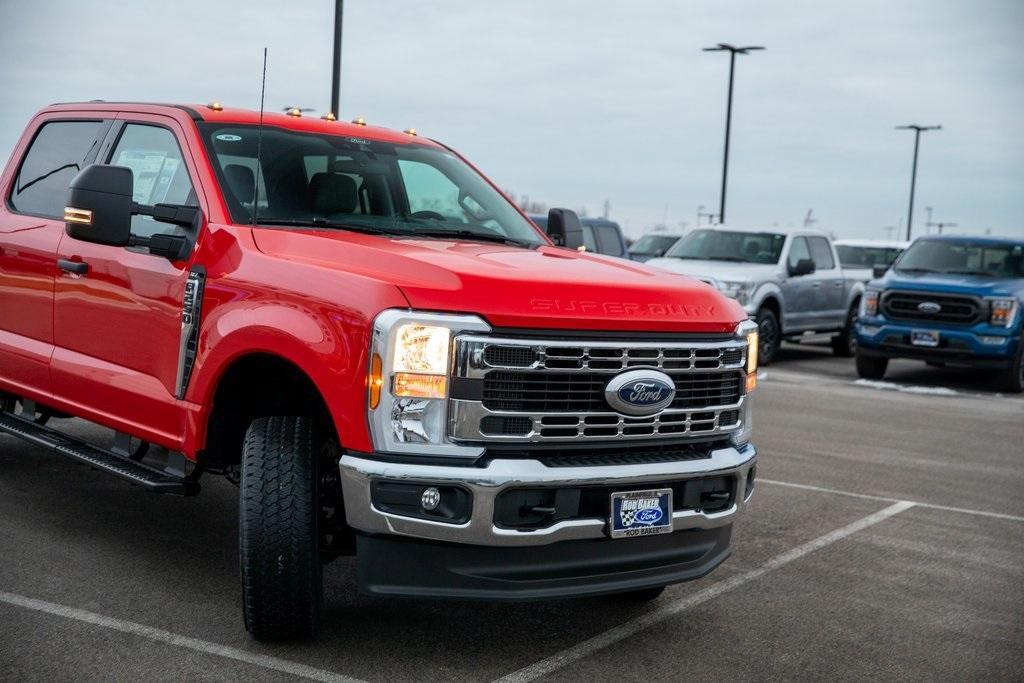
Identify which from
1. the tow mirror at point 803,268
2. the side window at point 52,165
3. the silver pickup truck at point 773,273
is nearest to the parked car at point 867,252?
the silver pickup truck at point 773,273

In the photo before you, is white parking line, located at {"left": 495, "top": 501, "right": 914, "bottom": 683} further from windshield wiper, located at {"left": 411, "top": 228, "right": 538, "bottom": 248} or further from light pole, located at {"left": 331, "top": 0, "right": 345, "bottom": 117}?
light pole, located at {"left": 331, "top": 0, "right": 345, "bottom": 117}

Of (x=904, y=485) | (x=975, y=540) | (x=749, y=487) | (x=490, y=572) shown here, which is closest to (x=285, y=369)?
(x=490, y=572)

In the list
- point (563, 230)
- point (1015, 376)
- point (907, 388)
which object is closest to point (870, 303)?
point (907, 388)

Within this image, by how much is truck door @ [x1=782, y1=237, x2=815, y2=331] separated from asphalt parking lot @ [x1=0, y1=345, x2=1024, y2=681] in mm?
8885

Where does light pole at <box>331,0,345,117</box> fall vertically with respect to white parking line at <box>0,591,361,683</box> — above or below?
above

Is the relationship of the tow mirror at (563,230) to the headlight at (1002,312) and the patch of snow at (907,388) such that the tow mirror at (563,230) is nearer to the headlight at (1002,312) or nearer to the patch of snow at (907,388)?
the patch of snow at (907,388)

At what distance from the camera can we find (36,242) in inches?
243

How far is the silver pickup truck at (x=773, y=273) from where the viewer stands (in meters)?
16.3

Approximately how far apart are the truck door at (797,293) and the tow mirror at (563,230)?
10743 millimetres

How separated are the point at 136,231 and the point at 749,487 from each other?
2908mm

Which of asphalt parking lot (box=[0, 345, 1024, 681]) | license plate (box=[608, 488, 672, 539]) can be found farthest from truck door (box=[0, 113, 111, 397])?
license plate (box=[608, 488, 672, 539])

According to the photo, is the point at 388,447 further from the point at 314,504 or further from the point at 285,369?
the point at 285,369

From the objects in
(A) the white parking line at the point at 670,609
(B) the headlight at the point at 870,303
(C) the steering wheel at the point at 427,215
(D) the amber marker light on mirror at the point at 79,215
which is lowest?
(A) the white parking line at the point at 670,609

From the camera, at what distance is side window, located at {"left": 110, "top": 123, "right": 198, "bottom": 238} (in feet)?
17.6
